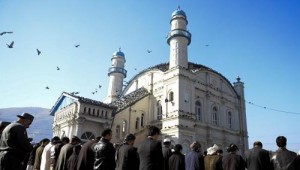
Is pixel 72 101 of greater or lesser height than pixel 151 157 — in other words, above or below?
above

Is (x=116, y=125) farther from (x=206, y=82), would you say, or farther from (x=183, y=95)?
(x=206, y=82)

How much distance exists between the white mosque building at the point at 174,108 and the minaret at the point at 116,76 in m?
3.29

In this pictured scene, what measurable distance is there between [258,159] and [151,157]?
3053 millimetres

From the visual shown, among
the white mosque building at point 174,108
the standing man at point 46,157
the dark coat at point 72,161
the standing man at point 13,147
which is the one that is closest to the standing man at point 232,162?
the dark coat at point 72,161

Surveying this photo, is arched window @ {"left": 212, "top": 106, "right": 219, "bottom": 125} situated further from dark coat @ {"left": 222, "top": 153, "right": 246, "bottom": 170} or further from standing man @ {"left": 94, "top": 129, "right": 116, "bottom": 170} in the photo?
standing man @ {"left": 94, "top": 129, "right": 116, "bottom": 170}

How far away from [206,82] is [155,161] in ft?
82.3

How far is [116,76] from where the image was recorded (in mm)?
37031

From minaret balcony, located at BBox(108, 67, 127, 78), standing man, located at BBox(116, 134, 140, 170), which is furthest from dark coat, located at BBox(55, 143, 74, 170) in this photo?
minaret balcony, located at BBox(108, 67, 127, 78)

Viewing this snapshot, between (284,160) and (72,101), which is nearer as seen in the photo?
(284,160)

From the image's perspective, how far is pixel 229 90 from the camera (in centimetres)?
3300

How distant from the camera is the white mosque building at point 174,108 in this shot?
2448 centimetres

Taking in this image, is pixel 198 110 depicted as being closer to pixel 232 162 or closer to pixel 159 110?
pixel 159 110

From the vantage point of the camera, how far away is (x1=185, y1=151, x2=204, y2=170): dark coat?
23.4 feet

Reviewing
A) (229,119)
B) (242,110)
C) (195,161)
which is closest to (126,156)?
(195,161)
